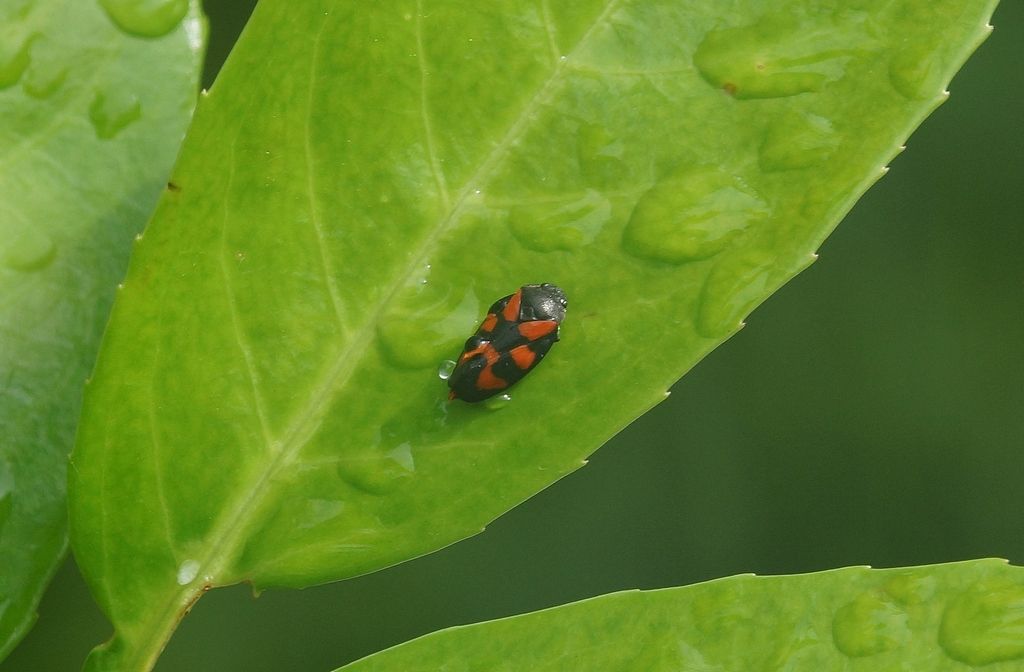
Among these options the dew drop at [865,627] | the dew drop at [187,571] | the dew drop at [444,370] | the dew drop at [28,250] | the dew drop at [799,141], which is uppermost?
the dew drop at [28,250]

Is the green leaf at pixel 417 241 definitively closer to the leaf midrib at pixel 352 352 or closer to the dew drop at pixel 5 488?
the leaf midrib at pixel 352 352

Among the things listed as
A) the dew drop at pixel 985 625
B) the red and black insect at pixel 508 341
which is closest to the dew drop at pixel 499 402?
the red and black insect at pixel 508 341

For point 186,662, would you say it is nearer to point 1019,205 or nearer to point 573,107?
point 573,107

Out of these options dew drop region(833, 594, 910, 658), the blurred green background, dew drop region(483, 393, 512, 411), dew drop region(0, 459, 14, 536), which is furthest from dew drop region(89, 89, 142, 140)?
the blurred green background

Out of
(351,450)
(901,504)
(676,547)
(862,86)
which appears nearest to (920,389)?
(901,504)

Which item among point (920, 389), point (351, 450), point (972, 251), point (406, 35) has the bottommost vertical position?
point (920, 389)

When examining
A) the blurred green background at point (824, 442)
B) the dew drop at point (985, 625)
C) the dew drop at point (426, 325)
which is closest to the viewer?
the dew drop at point (985, 625)

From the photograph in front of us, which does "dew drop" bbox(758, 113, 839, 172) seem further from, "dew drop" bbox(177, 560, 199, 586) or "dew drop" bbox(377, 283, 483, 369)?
"dew drop" bbox(177, 560, 199, 586)
